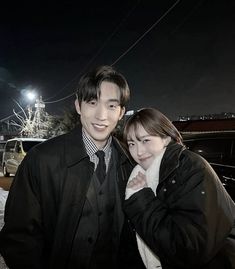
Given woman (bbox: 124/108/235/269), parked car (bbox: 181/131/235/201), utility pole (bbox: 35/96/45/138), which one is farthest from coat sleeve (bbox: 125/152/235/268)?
utility pole (bbox: 35/96/45/138)

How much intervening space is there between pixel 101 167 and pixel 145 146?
313mm

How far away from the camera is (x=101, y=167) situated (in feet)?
7.13

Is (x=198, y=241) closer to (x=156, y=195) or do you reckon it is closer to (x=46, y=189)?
(x=156, y=195)

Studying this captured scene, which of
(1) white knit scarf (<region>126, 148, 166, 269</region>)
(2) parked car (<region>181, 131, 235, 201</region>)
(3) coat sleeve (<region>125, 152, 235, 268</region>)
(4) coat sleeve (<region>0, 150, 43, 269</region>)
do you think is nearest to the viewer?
(3) coat sleeve (<region>125, 152, 235, 268</region>)

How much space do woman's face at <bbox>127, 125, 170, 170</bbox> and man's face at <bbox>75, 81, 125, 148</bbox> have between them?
0.17 metres

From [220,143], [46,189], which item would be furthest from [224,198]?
[220,143]

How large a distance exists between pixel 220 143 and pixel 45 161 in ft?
15.0

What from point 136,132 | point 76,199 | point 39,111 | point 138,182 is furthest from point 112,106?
point 39,111

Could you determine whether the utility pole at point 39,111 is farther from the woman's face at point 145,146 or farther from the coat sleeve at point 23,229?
the coat sleeve at point 23,229

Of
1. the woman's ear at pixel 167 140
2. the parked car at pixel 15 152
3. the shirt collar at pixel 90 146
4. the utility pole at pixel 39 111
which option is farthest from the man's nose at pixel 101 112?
the utility pole at pixel 39 111

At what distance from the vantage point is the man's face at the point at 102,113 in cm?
217

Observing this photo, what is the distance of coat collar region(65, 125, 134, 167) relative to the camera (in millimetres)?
2071

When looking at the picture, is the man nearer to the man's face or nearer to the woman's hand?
the man's face

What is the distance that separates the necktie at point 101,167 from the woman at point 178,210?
184 millimetres
